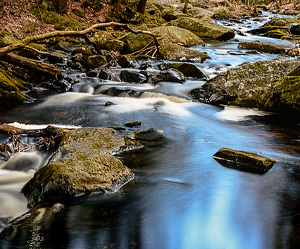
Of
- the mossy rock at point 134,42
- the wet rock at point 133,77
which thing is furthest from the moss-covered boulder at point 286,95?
the mossy rock at point 134,42

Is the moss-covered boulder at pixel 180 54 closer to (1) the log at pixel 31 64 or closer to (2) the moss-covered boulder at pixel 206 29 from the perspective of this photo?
(1) the log at pixel 31 64

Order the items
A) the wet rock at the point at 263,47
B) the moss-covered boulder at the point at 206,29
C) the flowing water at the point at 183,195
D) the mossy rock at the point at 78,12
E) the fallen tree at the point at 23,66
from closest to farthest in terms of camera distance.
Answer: the flowing water at the point at 183,195 < the fallen tree at the point at 23,66 < the wet rock at the point at 263,47 < the mossy rock at the point at 78,12 < the moss-covered boulder at the point at 206,29

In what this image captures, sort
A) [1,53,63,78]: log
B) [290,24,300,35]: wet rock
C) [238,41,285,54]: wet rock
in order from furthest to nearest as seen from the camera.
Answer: [290,24,300,35]: wet rock
[238,41,285,54]: wet rock
[1,53,63,78]: log

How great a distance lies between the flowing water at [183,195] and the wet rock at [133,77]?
328 centimetres

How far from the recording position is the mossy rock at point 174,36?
15337mm

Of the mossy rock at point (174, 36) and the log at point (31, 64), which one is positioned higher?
the mossy rock at point (174, 36)

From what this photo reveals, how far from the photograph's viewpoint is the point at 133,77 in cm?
994

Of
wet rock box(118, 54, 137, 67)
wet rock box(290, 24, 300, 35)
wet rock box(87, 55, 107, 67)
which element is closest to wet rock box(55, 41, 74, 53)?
wet rock box(87, 55, 107, 67)

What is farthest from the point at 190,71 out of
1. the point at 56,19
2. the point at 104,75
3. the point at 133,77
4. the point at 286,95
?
the point at 56,19

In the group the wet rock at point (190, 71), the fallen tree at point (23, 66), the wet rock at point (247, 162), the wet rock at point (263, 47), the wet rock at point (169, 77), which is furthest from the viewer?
the wet rock at point (263, 47)

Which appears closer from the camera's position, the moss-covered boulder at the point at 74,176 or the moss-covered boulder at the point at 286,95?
the moss-covered boulder at the point at 74,176

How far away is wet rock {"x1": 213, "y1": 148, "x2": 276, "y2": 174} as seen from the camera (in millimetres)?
3994

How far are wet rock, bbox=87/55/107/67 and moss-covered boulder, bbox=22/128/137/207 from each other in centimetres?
765

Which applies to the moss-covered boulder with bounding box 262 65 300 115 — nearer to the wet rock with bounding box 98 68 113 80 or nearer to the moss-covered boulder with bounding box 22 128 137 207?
the moss-covered boulder with bounding box 22 128 137 207
